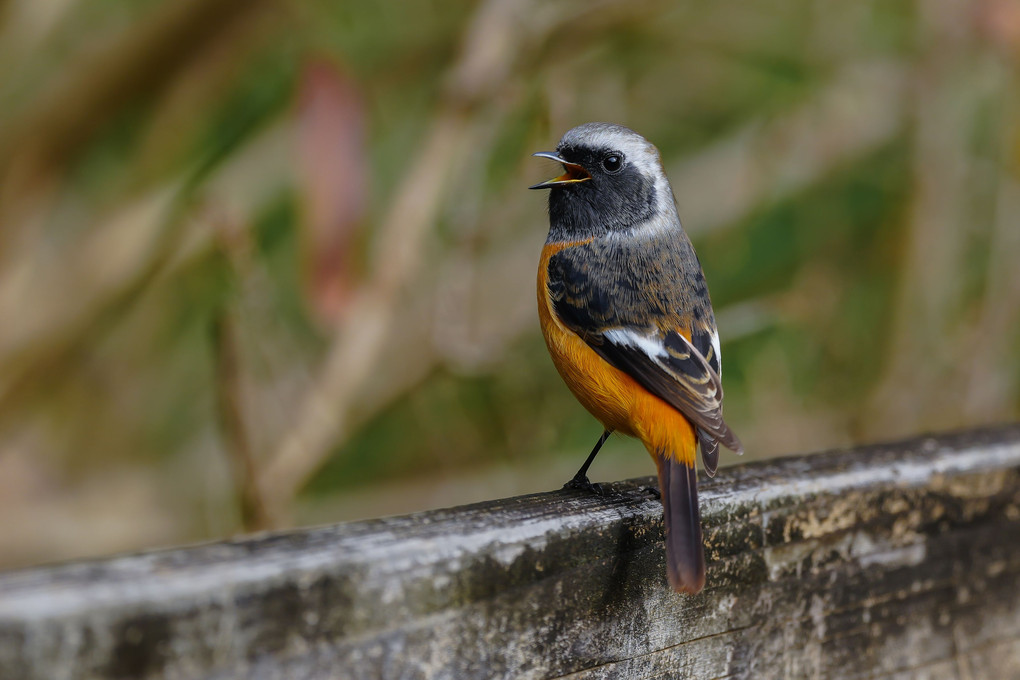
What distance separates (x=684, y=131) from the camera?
5.96 metres

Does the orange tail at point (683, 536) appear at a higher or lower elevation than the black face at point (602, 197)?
lower

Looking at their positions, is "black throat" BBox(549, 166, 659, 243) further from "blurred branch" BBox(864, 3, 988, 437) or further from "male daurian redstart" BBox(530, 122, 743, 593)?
"blurred branch" BBox(864, 3, 988, 437)

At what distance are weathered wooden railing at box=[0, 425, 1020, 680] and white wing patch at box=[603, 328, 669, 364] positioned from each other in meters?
0.51

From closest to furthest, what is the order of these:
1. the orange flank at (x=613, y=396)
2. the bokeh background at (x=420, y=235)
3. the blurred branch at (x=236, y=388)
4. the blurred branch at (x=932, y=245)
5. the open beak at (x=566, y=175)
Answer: the orange flank at (x=613, y=396) < the open beak at (x=566, y=175) < the blurred branch at (x=236, y=388) < the bokeh background at (x=420, y=235) < the blurred branch at (x=932, y=245)

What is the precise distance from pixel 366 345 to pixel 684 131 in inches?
121

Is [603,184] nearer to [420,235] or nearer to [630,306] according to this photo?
[630,306]

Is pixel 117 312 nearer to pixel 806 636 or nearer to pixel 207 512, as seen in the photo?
pixel 207 512

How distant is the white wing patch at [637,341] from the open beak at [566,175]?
516mm

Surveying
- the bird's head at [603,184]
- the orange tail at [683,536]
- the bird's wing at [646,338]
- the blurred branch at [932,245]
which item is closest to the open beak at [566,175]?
the bird's head at [603,184]

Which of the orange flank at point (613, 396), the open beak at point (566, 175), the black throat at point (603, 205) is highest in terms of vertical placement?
the open beak at point (566, 175)

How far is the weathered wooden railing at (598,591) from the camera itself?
1150mm

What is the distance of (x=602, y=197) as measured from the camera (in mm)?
2961

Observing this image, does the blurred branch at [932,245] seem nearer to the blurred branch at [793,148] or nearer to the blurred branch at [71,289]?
the blurred branch at [793,148]

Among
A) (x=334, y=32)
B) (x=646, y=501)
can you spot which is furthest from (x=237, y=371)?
(x=334, y=32)
